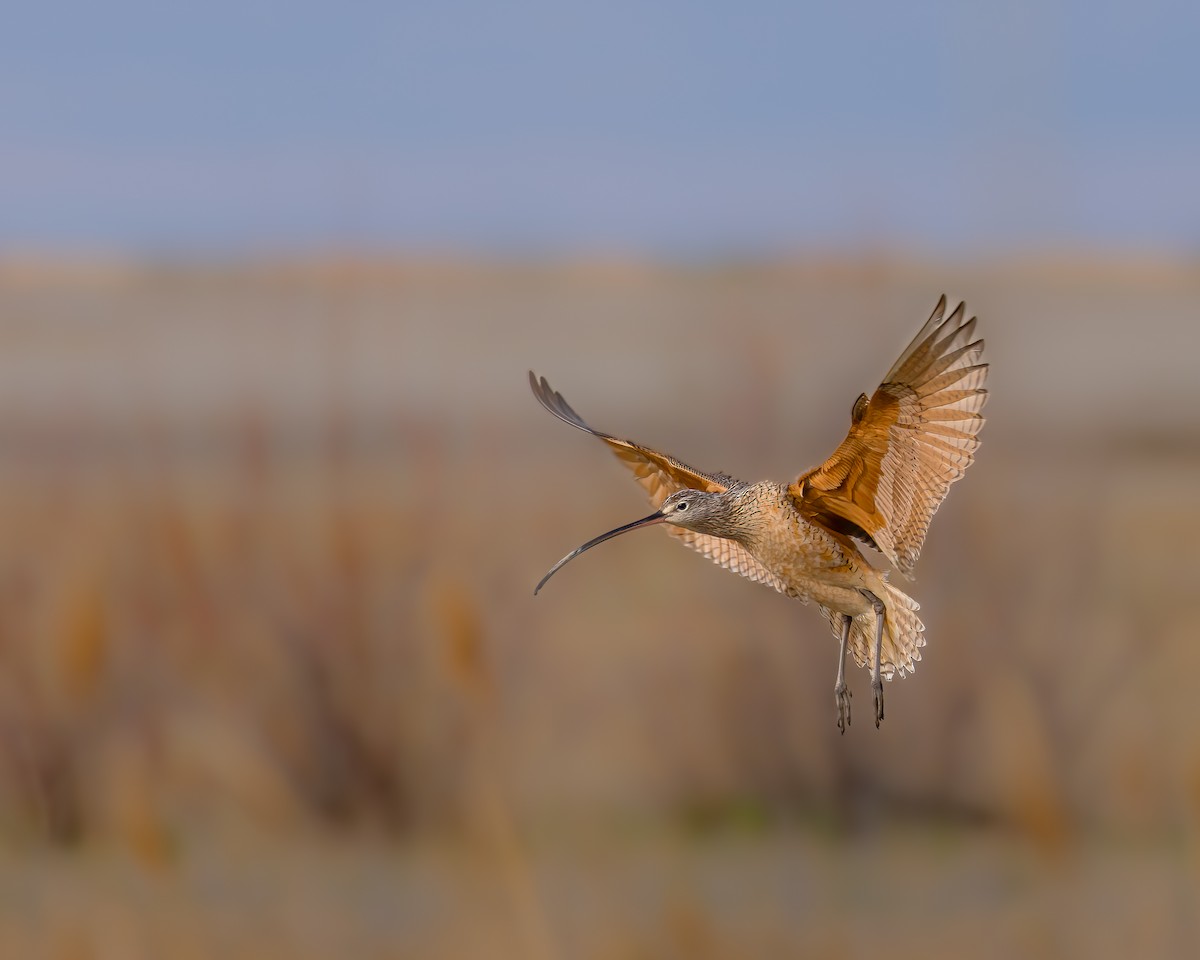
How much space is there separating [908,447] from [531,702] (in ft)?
12.2

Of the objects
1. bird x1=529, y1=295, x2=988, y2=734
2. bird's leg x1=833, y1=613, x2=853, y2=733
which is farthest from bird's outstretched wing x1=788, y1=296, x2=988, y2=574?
bird's leg x1=833, y1=613, x2=853, y2=733

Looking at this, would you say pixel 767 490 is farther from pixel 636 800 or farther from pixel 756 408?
pixel 636 800

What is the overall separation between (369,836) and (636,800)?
0.79 meters

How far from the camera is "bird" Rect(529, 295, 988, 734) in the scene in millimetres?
942

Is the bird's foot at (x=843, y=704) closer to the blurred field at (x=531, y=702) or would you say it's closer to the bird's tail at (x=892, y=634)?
the bird's tail at (x=892, y=634)

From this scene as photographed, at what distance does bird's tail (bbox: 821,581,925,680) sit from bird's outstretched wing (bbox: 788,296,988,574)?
0.03m

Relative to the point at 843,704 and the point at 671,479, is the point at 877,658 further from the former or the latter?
the point at 671,479

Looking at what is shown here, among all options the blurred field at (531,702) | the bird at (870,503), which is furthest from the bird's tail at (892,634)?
the blurred field at (531,702)

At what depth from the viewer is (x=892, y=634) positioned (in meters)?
0.97

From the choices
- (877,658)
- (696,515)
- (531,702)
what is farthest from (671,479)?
(531,702)

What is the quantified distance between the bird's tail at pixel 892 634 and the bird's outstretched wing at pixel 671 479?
52mm

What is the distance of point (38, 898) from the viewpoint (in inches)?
193

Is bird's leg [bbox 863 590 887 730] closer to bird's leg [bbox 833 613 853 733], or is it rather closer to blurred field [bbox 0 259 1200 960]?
bird's leg [bbox 833 613 853 733]

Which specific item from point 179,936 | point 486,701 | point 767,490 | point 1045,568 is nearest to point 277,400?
point 486,701
